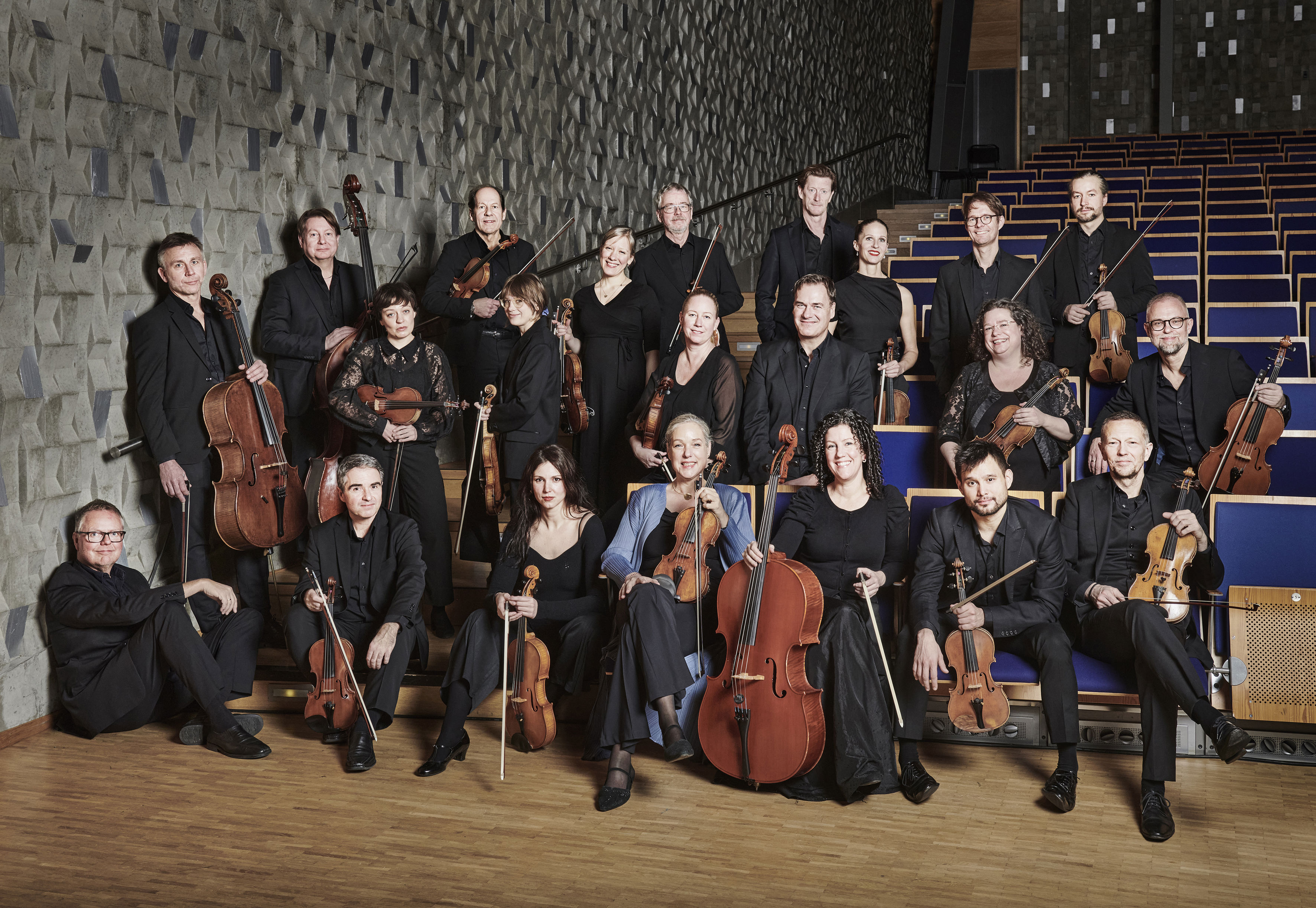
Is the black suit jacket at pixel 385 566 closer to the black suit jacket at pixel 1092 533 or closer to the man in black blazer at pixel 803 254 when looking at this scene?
the man in black blazer at pixel 803 254

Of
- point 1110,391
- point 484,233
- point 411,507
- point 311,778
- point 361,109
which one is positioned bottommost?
point 311,778

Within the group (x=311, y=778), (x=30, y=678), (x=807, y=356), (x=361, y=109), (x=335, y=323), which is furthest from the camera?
(x=361, y=109)

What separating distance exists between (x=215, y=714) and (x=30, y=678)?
0.52m

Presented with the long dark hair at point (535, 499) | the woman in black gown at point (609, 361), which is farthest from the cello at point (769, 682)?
the woman in black gown at point (609, 361)

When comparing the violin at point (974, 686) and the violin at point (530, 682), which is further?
the violin at point (530, 682)

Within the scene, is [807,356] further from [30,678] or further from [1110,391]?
[30,678]

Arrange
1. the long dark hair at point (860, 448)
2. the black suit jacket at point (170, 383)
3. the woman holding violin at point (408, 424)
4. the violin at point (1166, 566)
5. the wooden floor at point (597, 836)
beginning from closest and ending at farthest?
the wooden floor at point (597, 836), the violin at point (1166, 566), the long dark hair at point (860, 448), the black suit jacket at point (170, 383), the woman holding violin at point (408, 424)

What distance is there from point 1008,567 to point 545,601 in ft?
3.60

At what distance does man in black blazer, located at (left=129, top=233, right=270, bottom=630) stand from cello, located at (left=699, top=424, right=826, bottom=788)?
1426 mm

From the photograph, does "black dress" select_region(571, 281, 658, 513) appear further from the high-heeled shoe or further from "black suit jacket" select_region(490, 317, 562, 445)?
the high-heeled shoe

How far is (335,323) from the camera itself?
3633 millimetres

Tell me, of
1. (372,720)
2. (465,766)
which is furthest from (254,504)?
(465,766)

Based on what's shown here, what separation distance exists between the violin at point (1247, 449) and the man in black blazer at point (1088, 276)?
2.03 ft

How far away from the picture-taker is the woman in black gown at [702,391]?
3.19 m
